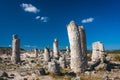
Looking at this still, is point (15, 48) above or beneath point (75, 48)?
above

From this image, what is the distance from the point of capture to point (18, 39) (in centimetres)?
6762

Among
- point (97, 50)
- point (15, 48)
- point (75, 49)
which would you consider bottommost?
point (75, 49)

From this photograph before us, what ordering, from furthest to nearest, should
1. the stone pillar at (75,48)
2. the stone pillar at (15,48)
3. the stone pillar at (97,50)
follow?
1. the stone pillar at (15,48)
2. the stone pillar at (97,50)
3. the stone pillar at (75,48)

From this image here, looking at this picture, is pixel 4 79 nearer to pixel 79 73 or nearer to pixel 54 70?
pixel 54 70

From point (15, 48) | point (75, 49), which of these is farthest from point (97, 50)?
point (15, 48)

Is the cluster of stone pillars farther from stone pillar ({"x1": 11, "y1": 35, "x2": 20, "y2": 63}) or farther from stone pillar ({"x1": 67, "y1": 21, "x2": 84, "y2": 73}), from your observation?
stone pillar ({"x1": 11, "y1": 35, "x2": 20, "y2": 63})

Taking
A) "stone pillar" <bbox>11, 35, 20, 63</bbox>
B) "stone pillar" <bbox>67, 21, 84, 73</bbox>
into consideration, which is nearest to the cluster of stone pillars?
"stone pillar" <bbox>67, 21, 84, 73</bbox>

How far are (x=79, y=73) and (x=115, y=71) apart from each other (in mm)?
5774

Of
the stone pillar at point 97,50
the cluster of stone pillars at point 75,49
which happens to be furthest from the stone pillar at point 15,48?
the cluster of stone pillars at point 75,49

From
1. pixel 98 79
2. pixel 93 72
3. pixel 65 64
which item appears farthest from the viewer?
pixel 65 64

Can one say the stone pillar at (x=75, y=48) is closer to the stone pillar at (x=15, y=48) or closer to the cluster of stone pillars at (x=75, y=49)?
the cluster of stone pillars at (x=75, y=49)

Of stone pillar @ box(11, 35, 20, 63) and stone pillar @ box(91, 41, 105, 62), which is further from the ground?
stone pillar @ box(11, 35, 20, 63)

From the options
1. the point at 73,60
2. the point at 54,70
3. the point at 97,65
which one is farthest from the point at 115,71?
the point at 54,70

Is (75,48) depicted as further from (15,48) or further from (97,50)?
(15,48)
